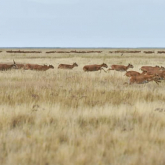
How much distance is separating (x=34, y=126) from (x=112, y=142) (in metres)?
1.77

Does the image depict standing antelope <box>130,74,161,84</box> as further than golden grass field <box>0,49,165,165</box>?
Yes

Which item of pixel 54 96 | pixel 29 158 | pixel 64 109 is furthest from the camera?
pixel 54 96

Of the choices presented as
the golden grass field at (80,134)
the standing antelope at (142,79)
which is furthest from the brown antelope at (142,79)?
the golden grass field at (80,134)

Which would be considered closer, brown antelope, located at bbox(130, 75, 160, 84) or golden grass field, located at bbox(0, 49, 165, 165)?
golden grass field, located at bbox(0, 49, 165, 165)

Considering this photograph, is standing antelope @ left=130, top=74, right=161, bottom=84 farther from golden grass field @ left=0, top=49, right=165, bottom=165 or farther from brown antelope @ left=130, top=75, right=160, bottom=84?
golden grass field @ left=0, top=49, right=165, bottom=165

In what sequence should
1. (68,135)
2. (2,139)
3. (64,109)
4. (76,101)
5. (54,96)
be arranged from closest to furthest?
(2,139) < (68,135) < (64,109) < (76,101) < (54,96)

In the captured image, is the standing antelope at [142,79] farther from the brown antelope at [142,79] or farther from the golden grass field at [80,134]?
the golden grass field at [80,134]

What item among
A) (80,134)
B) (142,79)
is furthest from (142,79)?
(80,134)

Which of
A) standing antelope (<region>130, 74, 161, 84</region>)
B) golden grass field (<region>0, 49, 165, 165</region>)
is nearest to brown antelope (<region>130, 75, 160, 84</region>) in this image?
standing antelope (<region>130, 74, 161, 84</region>)

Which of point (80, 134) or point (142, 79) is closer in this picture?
point (80, 134)

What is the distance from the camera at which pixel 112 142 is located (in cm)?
482

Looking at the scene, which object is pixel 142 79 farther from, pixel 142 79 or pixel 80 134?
pixel 80 134

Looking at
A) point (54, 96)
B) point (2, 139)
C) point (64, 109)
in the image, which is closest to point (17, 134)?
point (2, 139)

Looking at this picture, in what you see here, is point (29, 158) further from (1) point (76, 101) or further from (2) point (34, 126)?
(1) point (76, 101)
